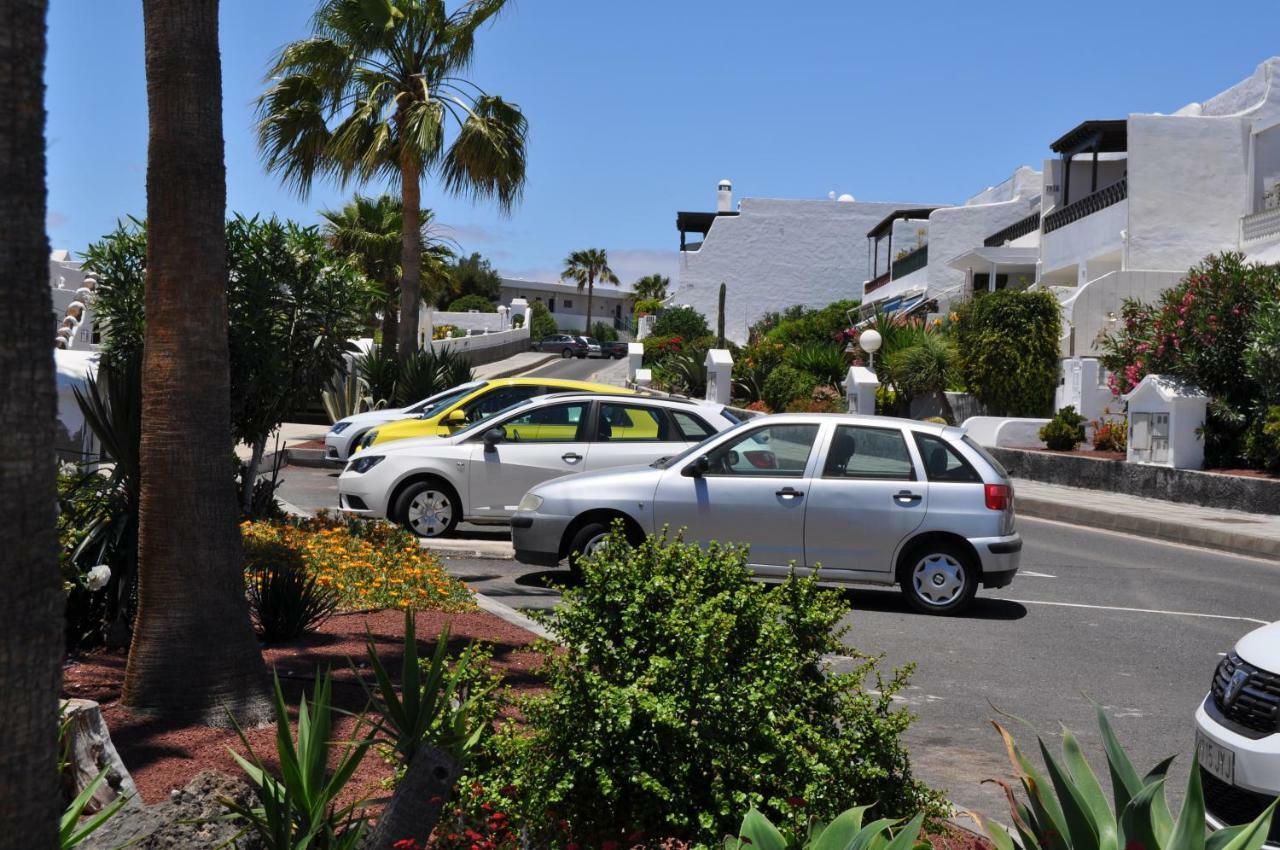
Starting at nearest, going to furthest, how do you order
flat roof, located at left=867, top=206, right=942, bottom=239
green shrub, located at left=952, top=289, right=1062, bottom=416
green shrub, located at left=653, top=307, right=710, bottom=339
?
green shrub, located at left=952, top=289, right=1062, bottom=416 → flat roof, located at left=867, top=206, right=942, bottom=239 → green shrub, located at left=653, top=307, right=710, bottom=339

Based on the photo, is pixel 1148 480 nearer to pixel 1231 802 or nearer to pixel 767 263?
pixel 1231 802

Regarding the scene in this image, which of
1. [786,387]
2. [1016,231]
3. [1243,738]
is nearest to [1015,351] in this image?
[786,387]

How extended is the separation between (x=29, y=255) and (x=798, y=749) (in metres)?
2.64

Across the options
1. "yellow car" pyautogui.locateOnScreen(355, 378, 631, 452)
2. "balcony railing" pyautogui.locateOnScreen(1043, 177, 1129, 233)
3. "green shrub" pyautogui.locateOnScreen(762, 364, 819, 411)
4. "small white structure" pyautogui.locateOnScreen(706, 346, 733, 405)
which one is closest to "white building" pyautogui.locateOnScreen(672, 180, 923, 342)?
"balcony railing" pyautogui.locateOnScreen(1043, 177, 1129, 233)

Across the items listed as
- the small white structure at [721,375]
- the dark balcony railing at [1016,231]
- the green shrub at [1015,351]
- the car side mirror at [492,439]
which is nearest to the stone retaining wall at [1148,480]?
the green shrub at [1015,351]

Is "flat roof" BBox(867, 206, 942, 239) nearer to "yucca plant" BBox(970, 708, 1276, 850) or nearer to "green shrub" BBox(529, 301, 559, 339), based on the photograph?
"green shrub" BBox(529, 301, 559, 339)

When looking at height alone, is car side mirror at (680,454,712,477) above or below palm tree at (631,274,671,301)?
below

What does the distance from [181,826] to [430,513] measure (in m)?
10.1

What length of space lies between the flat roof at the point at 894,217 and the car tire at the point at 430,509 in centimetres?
4520

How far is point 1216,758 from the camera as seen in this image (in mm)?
4812


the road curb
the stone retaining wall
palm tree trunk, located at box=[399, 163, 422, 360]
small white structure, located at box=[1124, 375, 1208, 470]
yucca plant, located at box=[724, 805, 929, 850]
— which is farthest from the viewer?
palm tree trunk, located at box=[399, 163, 422, 360]

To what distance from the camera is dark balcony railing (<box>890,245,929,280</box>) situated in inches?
1988

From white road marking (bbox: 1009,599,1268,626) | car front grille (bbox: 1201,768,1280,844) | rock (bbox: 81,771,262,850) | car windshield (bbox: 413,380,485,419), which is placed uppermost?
car windshield (bbox: 413,380,485,419)

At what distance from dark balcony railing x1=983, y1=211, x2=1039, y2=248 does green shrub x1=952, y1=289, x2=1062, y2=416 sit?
17.4m
